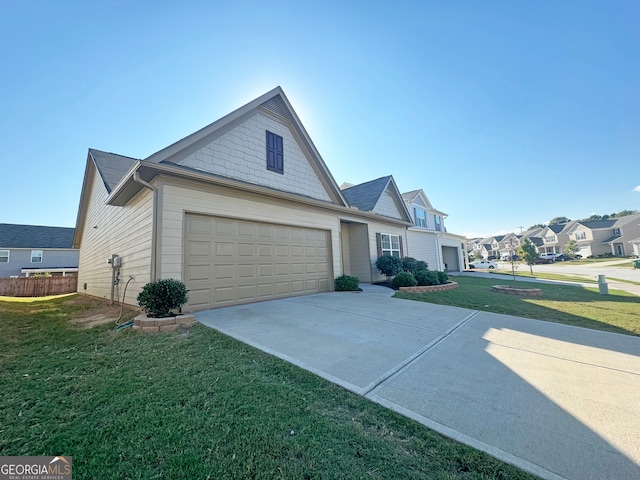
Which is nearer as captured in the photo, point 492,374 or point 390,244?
point 492,374

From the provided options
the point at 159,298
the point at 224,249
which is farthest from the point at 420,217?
→ the point at 159,298

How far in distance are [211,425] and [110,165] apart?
1408 cm

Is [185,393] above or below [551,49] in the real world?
below

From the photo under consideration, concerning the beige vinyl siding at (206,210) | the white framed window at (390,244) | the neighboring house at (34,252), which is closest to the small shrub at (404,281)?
the white framed window at (390,244)

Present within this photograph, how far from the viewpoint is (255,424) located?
2.06 meters

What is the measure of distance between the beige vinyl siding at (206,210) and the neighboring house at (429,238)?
444 inches

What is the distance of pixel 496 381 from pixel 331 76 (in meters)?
10.3

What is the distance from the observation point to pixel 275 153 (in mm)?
9023

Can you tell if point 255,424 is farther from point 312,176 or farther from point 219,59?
point 219,59

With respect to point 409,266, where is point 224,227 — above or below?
above

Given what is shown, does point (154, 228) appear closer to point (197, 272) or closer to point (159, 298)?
point (197, 272)

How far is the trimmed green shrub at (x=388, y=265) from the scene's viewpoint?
A: 11.9 m

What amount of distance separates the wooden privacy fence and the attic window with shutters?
1948 cm

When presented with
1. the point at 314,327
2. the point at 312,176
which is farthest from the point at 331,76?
the point at 314,327
